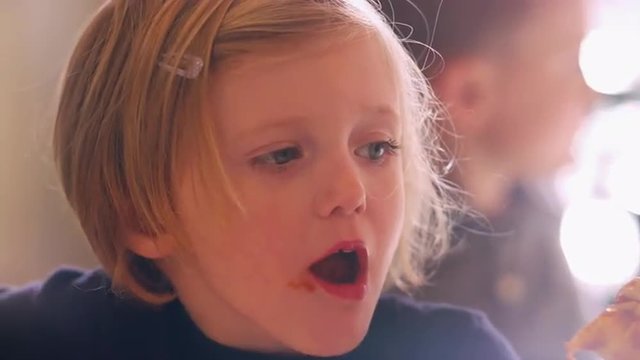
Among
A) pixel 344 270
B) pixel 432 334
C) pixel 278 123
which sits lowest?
pixel 432 334

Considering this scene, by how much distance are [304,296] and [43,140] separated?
26cm

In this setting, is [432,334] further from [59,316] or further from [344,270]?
[59,316]

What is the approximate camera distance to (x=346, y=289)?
63 centimetres

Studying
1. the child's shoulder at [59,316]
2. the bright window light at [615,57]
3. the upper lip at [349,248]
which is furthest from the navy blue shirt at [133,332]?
the bright window light at [615,57]

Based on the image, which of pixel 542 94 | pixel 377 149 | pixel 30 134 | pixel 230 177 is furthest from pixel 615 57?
pixel 30 134

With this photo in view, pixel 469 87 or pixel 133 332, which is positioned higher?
pixel 469 87

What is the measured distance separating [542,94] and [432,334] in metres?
0.21

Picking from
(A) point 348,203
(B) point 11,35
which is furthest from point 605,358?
(B) point 11,35

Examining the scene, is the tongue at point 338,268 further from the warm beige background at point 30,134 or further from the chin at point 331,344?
the warm beige background at point 30,134

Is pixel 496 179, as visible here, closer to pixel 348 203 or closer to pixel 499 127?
pixel 499 127

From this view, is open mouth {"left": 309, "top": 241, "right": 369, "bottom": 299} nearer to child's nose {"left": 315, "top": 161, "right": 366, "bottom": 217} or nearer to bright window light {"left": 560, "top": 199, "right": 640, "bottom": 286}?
child's nose {"left": 315, "top": 161, "right": 366, "bottom": 217}

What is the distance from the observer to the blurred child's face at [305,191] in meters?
0.60

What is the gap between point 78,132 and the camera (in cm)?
67

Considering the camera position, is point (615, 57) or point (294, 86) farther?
point (615, 57)
